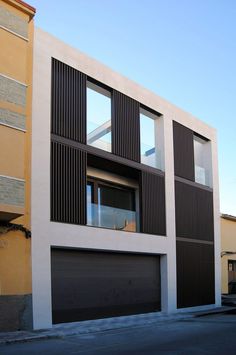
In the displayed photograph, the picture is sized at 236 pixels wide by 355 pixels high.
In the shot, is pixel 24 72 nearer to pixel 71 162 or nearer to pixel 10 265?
pixel 71 162

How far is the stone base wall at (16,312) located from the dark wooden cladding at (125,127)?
749 cm

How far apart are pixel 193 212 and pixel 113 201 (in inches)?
207

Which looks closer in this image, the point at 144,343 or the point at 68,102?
the point at 144,343

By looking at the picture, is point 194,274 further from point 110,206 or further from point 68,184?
point 68,184

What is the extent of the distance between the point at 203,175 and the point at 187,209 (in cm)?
322

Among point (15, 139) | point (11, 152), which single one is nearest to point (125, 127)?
point (15, 139)

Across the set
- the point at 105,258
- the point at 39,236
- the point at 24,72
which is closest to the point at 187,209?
the point at 105,258

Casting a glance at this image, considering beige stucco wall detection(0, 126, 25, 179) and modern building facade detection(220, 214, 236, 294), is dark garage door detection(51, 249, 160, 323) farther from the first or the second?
modern building facade detection(220, 214, 236, 294)

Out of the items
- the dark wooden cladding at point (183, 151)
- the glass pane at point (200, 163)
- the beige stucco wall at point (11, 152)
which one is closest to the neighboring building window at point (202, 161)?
the glass pane at point (200, 163)

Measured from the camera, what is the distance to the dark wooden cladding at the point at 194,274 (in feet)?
80.6

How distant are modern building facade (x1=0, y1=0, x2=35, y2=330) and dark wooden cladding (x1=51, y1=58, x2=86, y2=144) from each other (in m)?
1.82

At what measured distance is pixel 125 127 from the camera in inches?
872

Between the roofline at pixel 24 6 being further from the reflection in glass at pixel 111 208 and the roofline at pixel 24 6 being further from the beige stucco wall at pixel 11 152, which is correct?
the reflection in glass at pixel 111 208

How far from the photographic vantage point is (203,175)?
92.6ft
